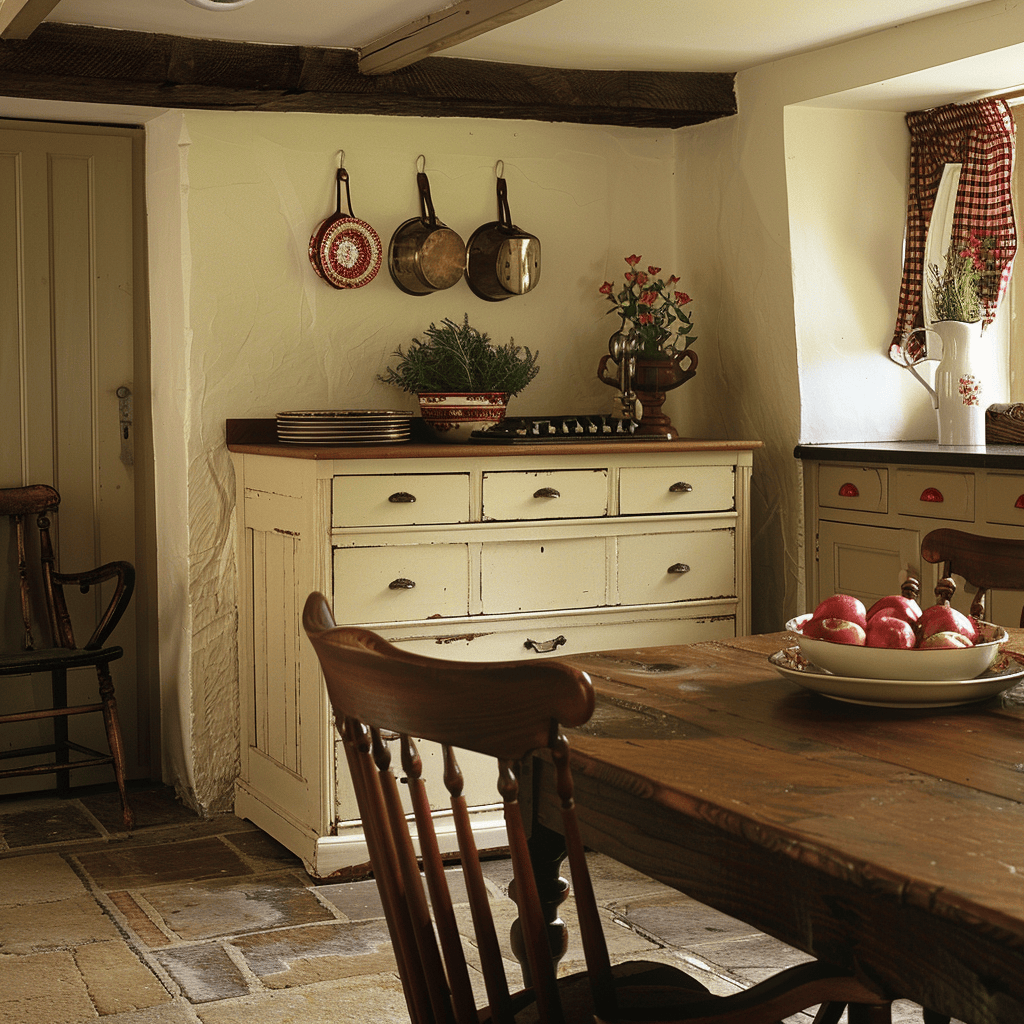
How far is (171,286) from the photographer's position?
12.1 ft

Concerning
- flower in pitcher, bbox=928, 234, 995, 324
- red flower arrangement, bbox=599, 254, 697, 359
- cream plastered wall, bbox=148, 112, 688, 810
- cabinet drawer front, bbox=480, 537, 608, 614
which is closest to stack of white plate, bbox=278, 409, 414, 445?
cream plastered wall, bbox=148, 112, 688, 810

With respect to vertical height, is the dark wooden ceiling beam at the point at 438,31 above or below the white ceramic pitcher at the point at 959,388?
→ above

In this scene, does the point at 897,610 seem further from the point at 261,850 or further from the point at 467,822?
the point at 261,850

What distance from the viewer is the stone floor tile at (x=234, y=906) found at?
2861 mm

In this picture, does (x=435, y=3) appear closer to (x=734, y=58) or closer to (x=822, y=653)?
(x=734, y=58)

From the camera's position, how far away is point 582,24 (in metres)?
3.34

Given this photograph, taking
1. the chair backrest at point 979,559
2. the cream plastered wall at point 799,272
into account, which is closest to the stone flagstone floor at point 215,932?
the chair backrest at point 979,559

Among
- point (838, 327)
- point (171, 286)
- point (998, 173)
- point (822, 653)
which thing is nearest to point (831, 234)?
point (838, 327)

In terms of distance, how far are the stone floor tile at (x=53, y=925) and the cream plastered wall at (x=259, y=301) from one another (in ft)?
2.56

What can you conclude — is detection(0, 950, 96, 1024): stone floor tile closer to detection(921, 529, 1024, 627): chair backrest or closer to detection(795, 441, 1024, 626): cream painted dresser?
detection(921, 529, 1024, 627): chair backrest

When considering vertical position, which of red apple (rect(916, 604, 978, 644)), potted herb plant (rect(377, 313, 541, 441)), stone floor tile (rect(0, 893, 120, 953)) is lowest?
stone floor tile (rect(0, 893, 120, 953))

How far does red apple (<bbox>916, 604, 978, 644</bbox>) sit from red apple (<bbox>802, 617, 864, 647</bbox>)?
0.25 ft

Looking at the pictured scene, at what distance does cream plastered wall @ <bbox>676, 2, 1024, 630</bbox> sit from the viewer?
12.4 feet

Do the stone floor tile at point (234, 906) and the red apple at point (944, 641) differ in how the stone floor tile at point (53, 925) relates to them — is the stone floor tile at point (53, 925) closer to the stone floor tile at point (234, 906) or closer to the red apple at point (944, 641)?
the stone floor tile at point (234, 906)
